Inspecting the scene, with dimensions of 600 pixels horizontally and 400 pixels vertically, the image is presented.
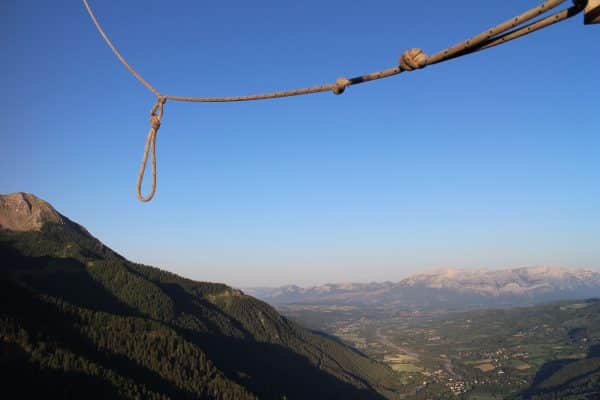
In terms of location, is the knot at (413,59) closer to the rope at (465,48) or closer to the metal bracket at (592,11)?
the rope at (465,48)

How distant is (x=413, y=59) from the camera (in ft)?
20.0

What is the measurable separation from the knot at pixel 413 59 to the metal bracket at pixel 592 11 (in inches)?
77.9

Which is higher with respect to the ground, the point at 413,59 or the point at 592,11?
the point at 413,59

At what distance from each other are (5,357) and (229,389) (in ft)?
238

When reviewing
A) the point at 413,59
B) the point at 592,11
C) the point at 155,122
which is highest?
the point at 155,122

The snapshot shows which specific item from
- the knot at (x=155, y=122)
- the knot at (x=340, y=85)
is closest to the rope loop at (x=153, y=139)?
the knot at (x=155, y=122)

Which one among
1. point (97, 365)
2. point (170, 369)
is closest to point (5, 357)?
point (97, 365)

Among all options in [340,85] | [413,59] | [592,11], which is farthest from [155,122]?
[592,11]

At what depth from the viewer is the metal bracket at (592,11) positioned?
4465mm

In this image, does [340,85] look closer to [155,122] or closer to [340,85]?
[340,85]

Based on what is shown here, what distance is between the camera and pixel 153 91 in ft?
42.4

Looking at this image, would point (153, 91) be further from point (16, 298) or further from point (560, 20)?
point (16, 298)

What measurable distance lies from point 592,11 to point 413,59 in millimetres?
2200

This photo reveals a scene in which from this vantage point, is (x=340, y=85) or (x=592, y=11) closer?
(x=592, y=11)
